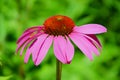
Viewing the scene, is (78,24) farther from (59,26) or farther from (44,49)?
(44,49)

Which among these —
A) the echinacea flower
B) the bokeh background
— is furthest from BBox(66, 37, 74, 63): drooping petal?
the bokeh background

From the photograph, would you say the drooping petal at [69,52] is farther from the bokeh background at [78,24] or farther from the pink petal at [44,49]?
the bokeh background at [78,24]

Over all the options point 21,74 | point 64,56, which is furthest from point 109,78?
point 64,56

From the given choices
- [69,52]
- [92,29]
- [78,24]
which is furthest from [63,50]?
[78,24]

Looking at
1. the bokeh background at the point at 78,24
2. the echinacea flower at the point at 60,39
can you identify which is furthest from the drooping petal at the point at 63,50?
the bokeh background at the point at 78,24

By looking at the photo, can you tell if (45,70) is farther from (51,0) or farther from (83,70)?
(51,0)
